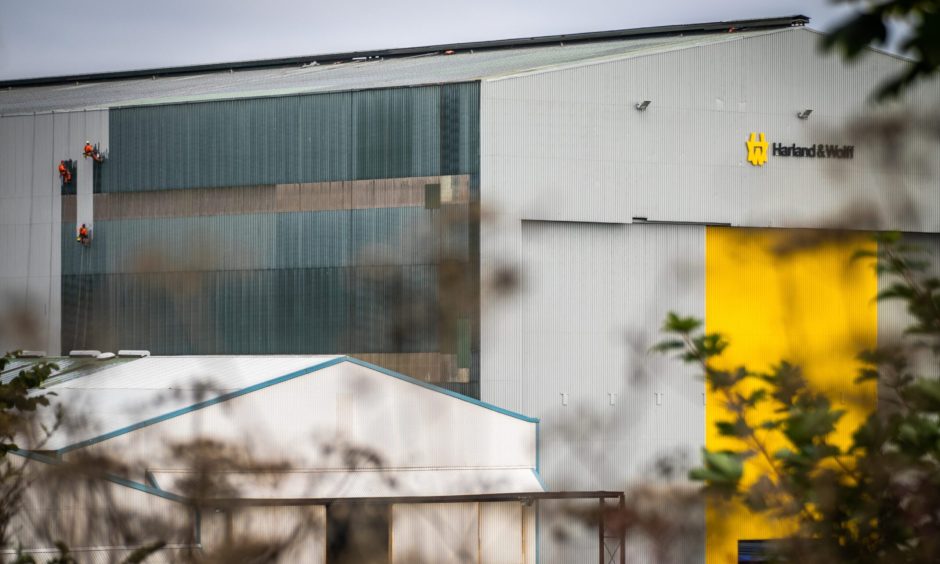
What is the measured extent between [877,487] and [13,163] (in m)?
33.4

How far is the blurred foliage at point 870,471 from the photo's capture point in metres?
3.35

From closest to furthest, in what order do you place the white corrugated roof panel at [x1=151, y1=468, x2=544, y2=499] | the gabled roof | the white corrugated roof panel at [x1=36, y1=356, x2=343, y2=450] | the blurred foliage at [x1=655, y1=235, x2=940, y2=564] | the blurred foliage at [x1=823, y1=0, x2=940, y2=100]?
the blurred foliage at [x1=823, y1=0, x2=940, y2=100]
the blurred foliage at [x1=655, y1=235, x2=940, y2=564]
the white corrugated roof panel at [x1=151, y1=468, x2=544, y2=499]
the white corrugated roof panel at [x1=36, y1=356, x2=343, y2=450]
the gabled roof

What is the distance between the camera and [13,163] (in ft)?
106

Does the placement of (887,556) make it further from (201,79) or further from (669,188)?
(201,79)

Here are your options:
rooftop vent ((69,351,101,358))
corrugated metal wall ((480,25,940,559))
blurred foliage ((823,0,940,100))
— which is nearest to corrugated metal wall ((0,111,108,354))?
rooftop vent ((69,351,101,358))

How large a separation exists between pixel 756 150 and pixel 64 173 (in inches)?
844

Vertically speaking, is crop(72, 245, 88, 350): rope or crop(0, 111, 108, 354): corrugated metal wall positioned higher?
crop(0, 111, 108, 354): corrugated metal wall

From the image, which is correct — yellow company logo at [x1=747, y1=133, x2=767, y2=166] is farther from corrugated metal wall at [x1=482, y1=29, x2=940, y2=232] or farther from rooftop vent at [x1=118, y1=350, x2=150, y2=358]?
rooftop vent at [x1=118, y1=350, x2=150, y2=358]

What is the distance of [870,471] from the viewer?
3439mm

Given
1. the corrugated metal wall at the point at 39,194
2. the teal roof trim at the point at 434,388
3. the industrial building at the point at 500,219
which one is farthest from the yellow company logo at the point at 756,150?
the corrugated metal wall at the point at 39,194

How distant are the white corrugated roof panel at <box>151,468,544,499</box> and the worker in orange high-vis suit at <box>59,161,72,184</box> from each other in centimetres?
1538

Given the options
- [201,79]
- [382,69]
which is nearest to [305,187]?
[382,69]

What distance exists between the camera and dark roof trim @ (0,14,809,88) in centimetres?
3478

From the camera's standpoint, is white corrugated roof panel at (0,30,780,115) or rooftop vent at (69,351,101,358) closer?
rooftop vent at (69,351,101,358)
